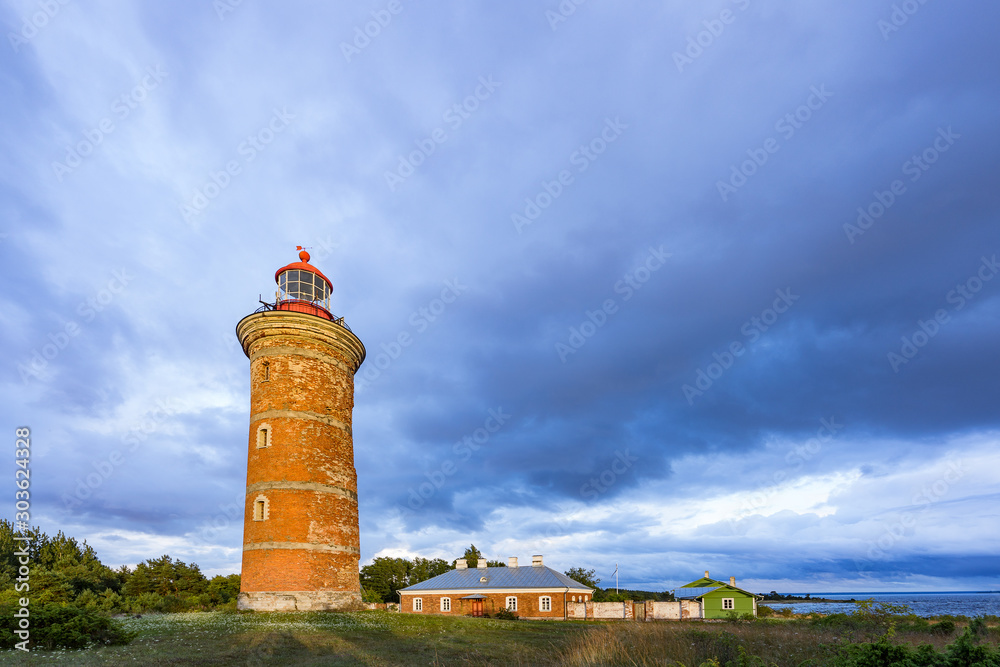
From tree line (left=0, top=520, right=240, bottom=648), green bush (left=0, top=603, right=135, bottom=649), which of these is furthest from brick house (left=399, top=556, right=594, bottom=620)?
green bush (left=0, top=603, right=135, bottom=649)

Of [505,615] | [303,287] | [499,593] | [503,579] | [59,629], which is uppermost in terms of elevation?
[303,287]

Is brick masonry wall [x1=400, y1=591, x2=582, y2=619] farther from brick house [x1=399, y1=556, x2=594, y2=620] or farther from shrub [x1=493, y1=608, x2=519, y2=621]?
shrub [x1=493, y1=608, x2=519, y2=621]

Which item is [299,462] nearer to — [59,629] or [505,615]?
[59,629]

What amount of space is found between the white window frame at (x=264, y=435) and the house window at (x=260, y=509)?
7.16 ft

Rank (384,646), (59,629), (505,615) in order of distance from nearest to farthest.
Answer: (59,629)
(384,646)
(505,615)

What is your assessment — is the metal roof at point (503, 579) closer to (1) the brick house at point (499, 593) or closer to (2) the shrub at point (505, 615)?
(1) the brick house at point (499, 593)

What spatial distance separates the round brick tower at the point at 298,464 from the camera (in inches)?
894

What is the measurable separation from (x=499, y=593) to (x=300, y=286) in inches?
1017

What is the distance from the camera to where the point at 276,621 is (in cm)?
2000

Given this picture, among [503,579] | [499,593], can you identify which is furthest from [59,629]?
[503,579]

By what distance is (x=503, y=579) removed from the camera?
137 feet

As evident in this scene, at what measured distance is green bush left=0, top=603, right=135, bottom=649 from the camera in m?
14.5

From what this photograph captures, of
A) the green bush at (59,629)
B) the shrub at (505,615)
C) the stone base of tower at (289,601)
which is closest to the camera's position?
the green bush at (59,629)

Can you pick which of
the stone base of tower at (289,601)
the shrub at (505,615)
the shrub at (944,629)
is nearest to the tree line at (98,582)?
the stone base of tower at (289,601)
